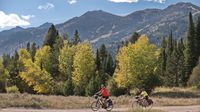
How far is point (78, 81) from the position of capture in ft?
293

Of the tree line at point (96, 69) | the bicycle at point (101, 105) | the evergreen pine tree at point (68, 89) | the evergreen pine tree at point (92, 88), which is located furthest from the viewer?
the evergreen pine tree at point (68, 89)

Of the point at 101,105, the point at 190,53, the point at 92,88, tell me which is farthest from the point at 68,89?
the point at 101,105

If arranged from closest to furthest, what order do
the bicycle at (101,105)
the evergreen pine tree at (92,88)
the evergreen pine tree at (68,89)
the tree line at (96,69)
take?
the bicycle at (101,105) < the evergreen pine tree at (92,88) < the tree line at (96,69) < the evergreen pine tree at (68,89)

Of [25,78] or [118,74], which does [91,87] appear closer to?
[118,74]

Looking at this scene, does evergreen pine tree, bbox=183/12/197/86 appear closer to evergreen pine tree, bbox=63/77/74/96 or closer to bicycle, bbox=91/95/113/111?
evergreen pine tree, bbox=63/77/74/96

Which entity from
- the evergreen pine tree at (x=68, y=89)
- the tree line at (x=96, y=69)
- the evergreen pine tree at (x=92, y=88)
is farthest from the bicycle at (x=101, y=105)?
the evergreen pine tree at (x=68, y=89)

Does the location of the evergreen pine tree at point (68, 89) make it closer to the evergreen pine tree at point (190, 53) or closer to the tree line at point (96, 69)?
the tree line at point (96, 69)

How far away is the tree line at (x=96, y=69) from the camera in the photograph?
274 ft

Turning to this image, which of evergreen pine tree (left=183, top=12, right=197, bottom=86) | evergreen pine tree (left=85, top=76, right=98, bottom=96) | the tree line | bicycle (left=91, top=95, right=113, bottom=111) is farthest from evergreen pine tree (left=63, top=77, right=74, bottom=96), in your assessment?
bicycle (left=91, top=95, right=113, bottom=111)

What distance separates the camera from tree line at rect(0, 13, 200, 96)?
83375 mm

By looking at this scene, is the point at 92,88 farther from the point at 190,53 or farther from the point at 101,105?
the point at 101,105

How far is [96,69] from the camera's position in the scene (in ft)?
319

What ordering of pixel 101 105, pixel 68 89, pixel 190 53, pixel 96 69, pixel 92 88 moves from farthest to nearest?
pixel 190 53 < pixel 96 69 < pixel 68 89 < pixel 92 88 < pixel 101 105

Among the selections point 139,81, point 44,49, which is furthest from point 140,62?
point 44,49
